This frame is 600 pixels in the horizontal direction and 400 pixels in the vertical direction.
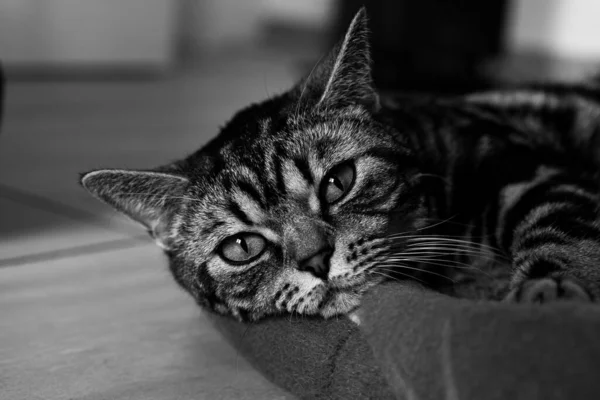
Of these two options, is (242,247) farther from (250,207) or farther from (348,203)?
(348,203)

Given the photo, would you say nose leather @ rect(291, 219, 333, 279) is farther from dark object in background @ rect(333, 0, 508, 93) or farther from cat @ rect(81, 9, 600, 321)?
dark object in background @ rect(333, 0, 508, 93)

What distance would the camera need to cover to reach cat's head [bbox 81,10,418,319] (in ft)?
4.25

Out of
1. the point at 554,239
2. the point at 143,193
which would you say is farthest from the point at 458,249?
the point at 143,193

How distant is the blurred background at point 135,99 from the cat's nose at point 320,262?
9.7 inches

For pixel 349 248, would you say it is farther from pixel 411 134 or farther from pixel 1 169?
pixel 1 169

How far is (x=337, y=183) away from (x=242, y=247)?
0.71ft

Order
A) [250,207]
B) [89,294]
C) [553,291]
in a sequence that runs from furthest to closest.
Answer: [89,294] → [250,207] → [553,291]

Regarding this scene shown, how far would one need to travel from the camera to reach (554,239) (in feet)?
4.29

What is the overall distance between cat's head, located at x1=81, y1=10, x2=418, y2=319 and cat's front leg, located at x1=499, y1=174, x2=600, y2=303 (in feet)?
0.69

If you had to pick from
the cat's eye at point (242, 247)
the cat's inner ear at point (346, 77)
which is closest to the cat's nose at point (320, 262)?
the cat's eye at point (242, 247)

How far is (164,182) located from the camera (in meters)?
1.52

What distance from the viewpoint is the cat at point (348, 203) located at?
1287 mm

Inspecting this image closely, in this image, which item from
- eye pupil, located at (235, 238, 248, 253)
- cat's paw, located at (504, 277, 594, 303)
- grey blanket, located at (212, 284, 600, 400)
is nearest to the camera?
grey blanket, located at (212, 284, 600, 400)

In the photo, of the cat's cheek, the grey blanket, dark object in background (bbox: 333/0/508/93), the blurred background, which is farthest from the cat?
dark object in background (bbox: 333/0/508/93)
